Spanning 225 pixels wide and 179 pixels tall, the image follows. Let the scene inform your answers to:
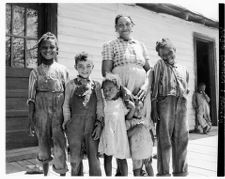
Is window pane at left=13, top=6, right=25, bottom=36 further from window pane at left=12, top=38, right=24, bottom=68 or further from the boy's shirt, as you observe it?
the boy's shirt

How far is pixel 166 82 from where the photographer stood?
255 centimetres

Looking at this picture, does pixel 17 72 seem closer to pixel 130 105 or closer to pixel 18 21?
pixel 18 21

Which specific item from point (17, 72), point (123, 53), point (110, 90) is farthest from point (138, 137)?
point (17, 72)

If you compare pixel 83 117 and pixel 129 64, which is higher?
pixel 129 64

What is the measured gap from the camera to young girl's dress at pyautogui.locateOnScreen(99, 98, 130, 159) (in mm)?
2287

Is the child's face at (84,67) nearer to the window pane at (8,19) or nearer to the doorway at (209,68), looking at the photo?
the window pane at (8,19)

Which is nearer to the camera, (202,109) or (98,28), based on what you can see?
(98,28)

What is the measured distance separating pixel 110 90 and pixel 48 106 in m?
0.68

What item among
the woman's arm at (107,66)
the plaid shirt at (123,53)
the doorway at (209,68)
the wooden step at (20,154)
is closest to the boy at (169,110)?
the plaid shirt at (123,53)

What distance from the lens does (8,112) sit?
4.03m

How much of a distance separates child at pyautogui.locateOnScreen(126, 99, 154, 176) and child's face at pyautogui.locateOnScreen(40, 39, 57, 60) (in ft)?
→ 3.30

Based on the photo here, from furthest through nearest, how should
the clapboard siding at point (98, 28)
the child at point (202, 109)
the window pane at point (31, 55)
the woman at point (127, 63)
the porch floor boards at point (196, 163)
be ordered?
the child at point (202, 109) → the clapboard siding at point (98, 28) → the window pane at point (31, 55) → the porch floor boards at point (196, 163) → the woman at point (127, 63)

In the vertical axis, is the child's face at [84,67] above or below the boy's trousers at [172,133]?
above

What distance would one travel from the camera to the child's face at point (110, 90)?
2344mm
